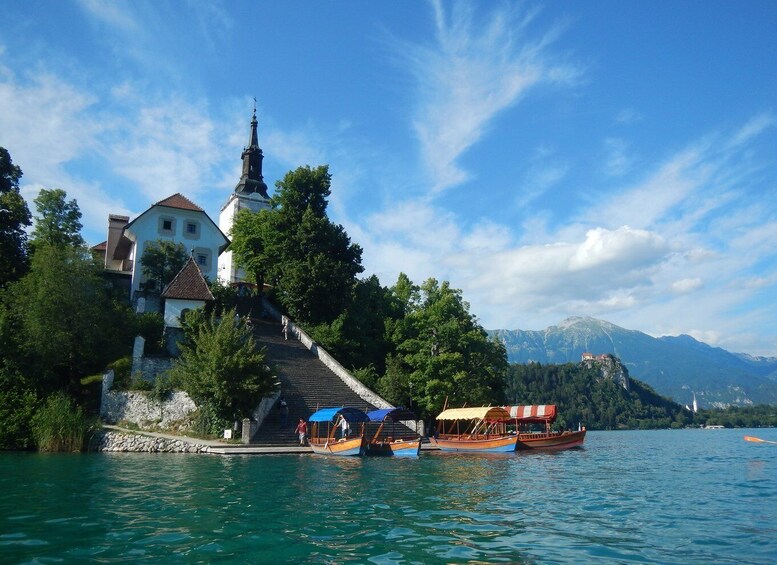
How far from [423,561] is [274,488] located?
8.73 metres

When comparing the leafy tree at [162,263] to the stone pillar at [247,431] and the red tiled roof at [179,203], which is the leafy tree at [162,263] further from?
the stone pillar at [247,431]

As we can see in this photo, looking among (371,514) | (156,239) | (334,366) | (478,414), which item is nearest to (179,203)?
(156,239)

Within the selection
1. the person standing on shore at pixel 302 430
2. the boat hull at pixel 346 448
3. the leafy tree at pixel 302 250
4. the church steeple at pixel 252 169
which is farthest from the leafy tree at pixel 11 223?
the church steeple at pixel 252 169

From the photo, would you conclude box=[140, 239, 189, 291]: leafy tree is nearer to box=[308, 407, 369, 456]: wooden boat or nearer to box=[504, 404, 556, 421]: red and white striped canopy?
box=[308, 407, 369, 456]: wooden boat

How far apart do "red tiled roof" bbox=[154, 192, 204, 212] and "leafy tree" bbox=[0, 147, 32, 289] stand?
11.2m

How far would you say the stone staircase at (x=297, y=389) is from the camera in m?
31.0

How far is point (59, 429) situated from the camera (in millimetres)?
28297

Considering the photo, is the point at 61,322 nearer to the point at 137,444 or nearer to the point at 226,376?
the point at 137,444

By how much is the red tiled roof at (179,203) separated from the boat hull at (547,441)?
114ft

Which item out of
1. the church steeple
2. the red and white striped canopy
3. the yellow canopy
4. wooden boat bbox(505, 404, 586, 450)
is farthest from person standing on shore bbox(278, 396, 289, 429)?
the church steeple

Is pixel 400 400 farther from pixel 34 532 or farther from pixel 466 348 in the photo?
pixel 34 532

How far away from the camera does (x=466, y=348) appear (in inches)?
1716

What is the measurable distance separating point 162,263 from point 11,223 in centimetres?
1041

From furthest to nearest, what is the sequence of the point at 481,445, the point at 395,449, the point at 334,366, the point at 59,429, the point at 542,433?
1. the point at 334,366
2. the point at 542,433
3. the point at 481,445
4. the point at 395,449
5. the point at 59,429
